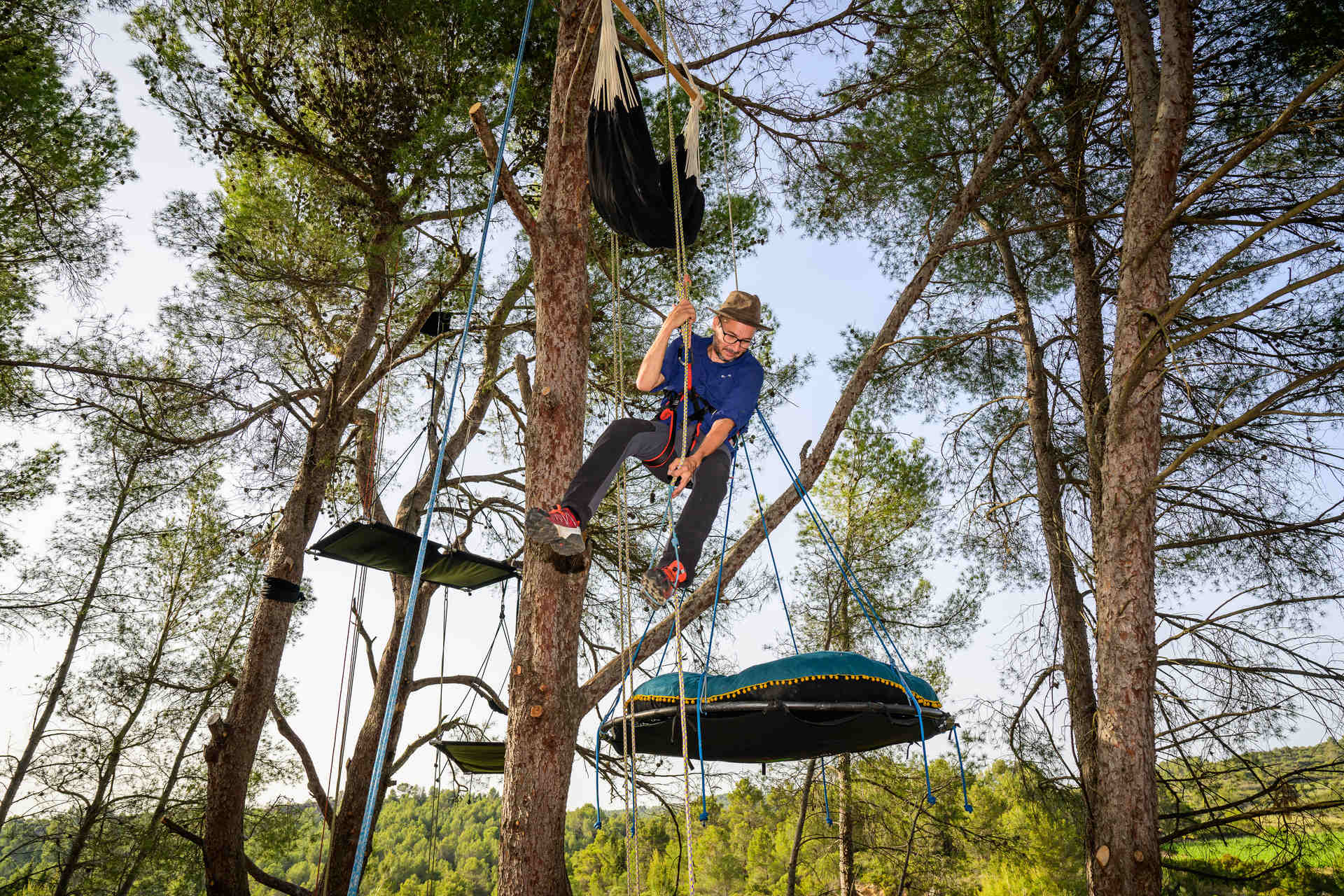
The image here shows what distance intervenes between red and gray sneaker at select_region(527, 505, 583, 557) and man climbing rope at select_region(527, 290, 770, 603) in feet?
0.33

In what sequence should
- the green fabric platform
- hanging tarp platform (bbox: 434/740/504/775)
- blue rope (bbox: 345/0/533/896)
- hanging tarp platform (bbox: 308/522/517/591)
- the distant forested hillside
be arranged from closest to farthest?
blue rope (bbox: 345/0/533/896)
the green fabric platform
hanging tarp platform (bbox: 308/522/517/591)
the distant forested hillside
hanging tarp platform (bbox: 434/740/504/775)

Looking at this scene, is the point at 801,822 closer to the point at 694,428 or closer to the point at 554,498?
the point at 554,498

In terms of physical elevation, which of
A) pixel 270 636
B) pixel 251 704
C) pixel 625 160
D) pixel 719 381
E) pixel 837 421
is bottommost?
pixel 251 704

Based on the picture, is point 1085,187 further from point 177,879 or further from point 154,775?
point 177,879

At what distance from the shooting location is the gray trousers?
96.3 inches

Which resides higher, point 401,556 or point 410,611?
point 401,556

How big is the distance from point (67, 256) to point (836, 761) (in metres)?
9.38

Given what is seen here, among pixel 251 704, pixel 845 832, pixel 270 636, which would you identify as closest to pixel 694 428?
pixel 270 636

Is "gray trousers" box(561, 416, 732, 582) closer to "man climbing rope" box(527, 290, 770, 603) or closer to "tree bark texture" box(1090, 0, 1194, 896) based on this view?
"man climbing rope" box(527, 290, 770, 603)

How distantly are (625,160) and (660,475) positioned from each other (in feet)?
4.42

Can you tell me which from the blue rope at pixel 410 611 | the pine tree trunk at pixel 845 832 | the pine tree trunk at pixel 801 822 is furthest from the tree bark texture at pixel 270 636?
the pine tree trunk at pixel 845 832

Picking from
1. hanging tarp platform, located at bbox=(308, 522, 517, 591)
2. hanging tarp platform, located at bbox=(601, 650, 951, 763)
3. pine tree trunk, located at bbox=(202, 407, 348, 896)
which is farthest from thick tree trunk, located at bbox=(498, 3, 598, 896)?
pine tree trunk, located at bbox=(202, 407, 348, 896)

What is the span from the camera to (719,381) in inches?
109

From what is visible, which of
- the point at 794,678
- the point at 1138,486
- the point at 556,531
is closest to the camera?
the point at 556,531
